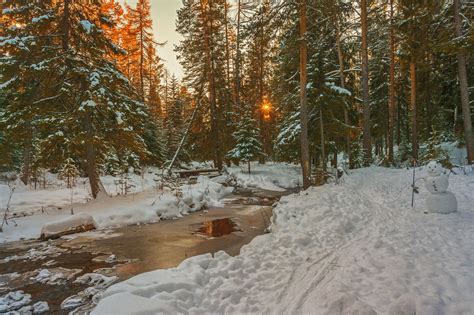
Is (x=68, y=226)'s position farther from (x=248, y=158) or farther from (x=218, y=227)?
(x=248, y=158)

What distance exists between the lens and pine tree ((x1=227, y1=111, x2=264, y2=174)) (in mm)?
23250

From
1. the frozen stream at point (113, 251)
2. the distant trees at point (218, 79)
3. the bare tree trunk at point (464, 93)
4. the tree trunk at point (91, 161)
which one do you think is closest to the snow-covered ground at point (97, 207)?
the tree trunk at point (91, 161)

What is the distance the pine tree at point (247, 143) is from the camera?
23.2 metres

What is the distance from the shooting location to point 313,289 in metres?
4.70

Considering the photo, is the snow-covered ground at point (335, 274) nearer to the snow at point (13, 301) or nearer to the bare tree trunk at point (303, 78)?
the snow at point (13, 301)

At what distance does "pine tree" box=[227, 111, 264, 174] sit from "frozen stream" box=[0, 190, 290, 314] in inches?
451

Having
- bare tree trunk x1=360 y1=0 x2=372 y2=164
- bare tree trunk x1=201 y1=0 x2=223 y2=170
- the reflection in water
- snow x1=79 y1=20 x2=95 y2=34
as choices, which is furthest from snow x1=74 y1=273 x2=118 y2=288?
bare tree trunk x1=201 y1=0 x2=223 y2=170

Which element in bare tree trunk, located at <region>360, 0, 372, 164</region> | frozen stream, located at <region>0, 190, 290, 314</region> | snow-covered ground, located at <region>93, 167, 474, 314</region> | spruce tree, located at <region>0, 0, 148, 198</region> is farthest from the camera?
bare tree trunk, located at <region>360, 0, 372, 164</region>

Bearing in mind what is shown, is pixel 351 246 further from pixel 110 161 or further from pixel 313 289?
pixel 110 161

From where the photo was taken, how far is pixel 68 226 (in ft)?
31.9

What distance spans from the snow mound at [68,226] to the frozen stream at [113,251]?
1.23ft

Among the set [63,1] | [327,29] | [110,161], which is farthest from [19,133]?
[327,29]

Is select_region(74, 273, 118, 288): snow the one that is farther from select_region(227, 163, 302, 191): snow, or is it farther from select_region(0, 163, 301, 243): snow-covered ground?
select_region(227, 163, 302, 191): snow

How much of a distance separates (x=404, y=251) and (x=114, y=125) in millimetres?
11658
